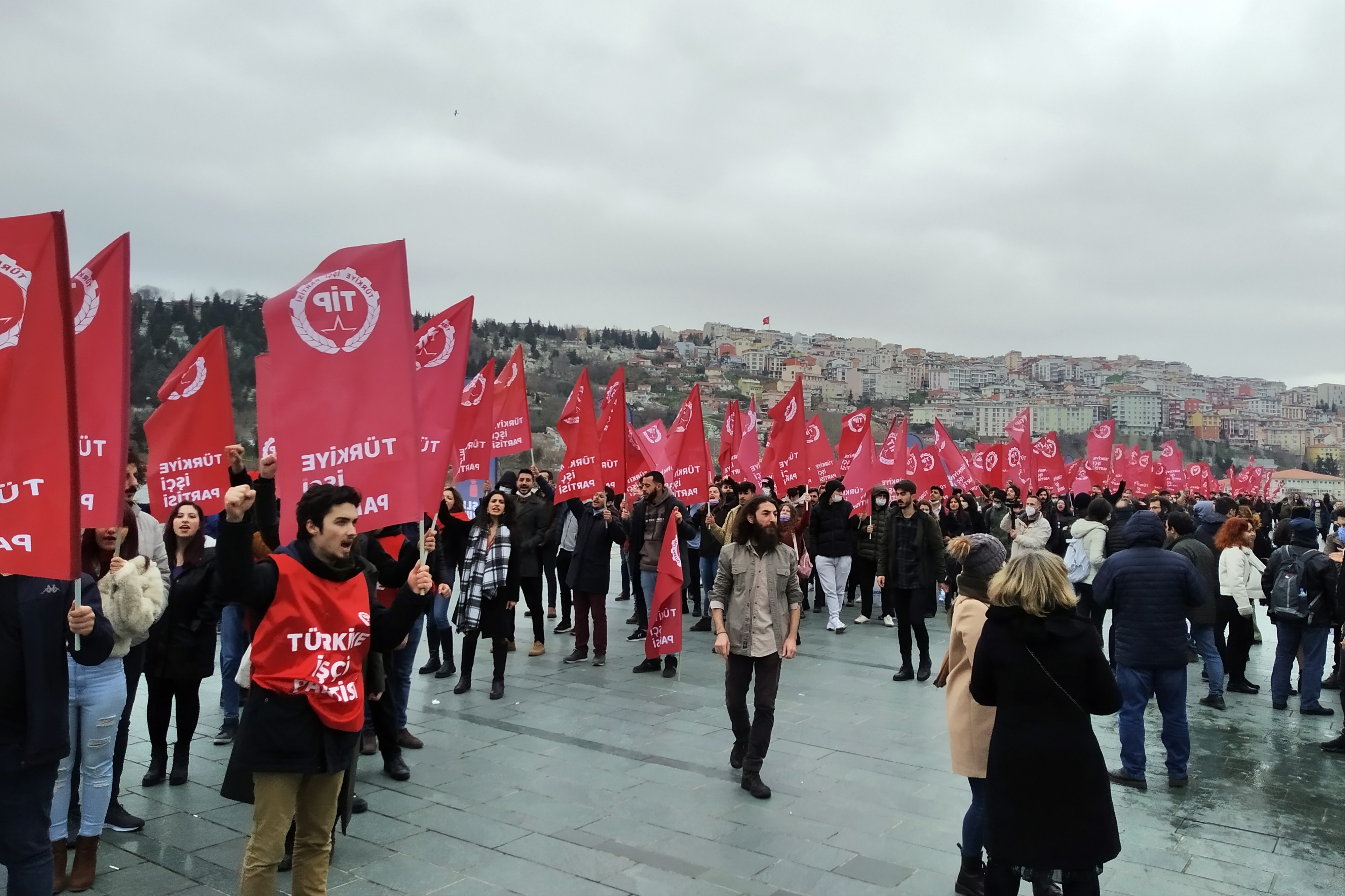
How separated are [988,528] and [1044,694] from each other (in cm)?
1439

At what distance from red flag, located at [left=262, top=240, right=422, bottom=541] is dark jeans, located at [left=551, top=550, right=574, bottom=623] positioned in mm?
8125

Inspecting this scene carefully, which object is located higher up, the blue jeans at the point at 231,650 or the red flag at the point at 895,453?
the red flag at the point at 895,453

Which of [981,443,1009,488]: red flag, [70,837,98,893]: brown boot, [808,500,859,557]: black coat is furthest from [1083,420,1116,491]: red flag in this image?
[70,837,98,893]: brown boot

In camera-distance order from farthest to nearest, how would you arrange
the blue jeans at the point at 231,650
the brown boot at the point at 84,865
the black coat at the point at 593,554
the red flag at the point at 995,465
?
the red flag at the point at 995,465
the black coat at the point at 593,554
the blue jeans at the point at 231,650
the brown boot at the point at 84,865

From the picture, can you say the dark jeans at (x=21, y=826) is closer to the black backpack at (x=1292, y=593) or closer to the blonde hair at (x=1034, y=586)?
the blonde hair at (x=1034, y=586)

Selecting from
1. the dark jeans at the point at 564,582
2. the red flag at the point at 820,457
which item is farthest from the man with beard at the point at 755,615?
the red flag at the point at 820,457

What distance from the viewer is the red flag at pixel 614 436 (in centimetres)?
1174

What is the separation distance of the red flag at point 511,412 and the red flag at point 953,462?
32.7ft

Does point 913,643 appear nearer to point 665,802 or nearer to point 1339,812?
point 1339,812

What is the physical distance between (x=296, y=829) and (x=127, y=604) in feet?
5.31

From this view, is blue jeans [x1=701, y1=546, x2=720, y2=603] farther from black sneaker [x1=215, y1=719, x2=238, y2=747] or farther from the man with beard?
black sneaker [x1=215, y1=719, x2=238, y2=747]

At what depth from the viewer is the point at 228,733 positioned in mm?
6914

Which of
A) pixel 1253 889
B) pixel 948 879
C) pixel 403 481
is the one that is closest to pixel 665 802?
pixel 948 879

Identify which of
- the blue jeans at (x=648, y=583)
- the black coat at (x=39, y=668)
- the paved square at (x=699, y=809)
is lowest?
the paved square at (x=699, y=809)
